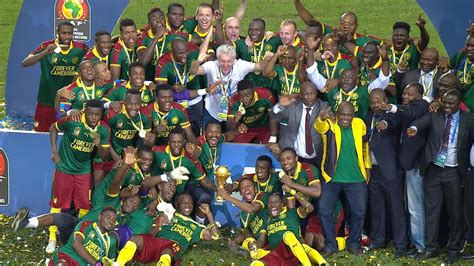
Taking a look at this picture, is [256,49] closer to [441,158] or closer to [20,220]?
[441,158]

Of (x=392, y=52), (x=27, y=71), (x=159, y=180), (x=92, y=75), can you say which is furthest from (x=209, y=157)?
(x=27, y=71)

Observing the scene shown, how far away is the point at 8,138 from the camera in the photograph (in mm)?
16000

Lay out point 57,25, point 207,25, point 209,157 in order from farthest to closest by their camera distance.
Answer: point 57,25 < point 207,25 < point 209,157

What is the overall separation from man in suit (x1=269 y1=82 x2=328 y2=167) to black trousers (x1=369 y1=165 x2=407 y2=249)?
2.42ft

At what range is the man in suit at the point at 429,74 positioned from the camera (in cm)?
1500

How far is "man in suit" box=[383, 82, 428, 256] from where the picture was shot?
1422 centimetres

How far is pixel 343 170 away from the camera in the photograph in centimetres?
1441

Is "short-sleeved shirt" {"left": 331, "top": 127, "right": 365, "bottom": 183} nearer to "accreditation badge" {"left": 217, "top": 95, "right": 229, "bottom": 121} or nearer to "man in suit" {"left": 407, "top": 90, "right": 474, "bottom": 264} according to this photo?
"man in suit" {"left": 407, "top": 90, "right": 474, "bottom": 264}

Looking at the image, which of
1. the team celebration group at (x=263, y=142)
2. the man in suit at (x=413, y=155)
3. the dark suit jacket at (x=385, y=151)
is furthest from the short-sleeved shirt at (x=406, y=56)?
the dark suit jacket at (x=385, y=151)

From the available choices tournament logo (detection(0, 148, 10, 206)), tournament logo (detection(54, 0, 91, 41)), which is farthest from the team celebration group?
tournament logo (detection(54, 0, 91, 41))

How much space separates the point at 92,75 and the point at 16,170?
5.89 ft

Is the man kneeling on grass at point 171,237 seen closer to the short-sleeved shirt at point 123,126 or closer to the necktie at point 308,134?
the short-sleeved shirt at point 123,126

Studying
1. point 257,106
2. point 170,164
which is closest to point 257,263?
point 170,164

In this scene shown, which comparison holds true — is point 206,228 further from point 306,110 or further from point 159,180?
point 306,110
